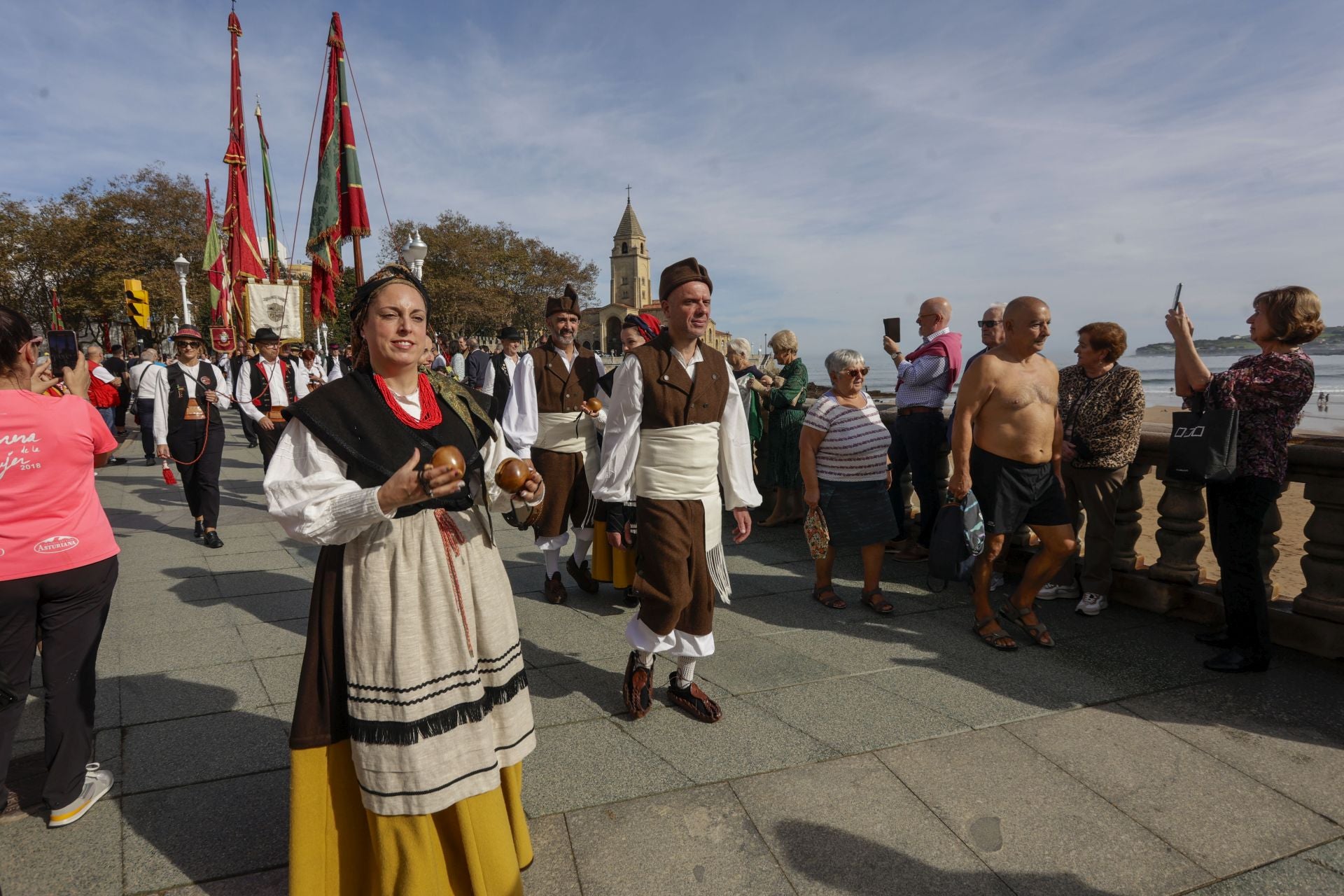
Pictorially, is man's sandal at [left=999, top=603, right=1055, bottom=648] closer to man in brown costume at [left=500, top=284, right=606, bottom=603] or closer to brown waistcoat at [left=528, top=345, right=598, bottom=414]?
man in brown costume at [left=500, top=284, right=606, bottom=603]

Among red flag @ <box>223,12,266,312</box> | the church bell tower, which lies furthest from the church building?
red flag @ <box>223,12,266,312</box>

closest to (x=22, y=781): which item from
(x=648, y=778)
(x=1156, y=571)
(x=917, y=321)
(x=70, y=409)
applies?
(x=70, y=409)

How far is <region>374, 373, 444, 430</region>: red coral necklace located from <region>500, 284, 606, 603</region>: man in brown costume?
2.90 metres

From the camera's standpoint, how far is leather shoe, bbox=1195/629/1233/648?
13.0ft

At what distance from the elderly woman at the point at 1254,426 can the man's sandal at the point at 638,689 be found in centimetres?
298

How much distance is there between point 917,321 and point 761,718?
422 cm

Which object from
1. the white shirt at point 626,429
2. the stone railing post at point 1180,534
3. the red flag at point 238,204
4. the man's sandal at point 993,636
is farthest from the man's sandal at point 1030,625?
the red flag at point 238,204

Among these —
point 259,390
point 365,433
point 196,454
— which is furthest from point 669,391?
point 259,390

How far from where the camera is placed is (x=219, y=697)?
11.6ft

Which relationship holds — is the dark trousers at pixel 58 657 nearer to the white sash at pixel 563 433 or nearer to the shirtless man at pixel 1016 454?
the white sash at pixel 563 433

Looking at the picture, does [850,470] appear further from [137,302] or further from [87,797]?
[137,302]

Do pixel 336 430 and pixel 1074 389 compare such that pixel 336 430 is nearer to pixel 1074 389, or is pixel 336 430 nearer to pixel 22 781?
pixel 22 781

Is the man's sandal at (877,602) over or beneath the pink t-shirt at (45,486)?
beneath

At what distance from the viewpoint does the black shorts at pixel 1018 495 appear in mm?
4164
